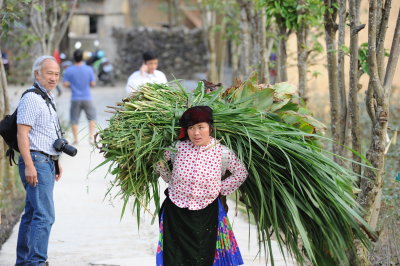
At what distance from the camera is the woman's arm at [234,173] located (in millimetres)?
4695

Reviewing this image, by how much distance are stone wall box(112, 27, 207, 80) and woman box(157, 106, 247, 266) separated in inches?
973

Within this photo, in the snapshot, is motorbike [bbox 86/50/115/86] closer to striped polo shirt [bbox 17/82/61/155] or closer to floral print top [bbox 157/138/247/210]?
striped polo shirt [bbox 17/82/61/155]

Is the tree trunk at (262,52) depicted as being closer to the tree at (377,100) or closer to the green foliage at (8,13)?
the green foliage at (8,13)

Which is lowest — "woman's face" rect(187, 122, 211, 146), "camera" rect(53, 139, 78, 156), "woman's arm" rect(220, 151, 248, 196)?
"woman's arm" rect(220, 151, 248, 196)

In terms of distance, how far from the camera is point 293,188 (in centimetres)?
445

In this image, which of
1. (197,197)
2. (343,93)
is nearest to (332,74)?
(343,93)

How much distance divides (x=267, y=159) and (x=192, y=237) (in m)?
0.74

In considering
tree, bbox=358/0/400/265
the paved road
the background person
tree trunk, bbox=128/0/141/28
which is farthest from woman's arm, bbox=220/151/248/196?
tree trunk, bbox=128/0/141/28

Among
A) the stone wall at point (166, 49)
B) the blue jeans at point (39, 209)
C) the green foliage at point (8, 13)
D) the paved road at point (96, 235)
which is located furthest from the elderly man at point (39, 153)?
the stone wall at point (166, 49)

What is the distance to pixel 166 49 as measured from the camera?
29.8 m

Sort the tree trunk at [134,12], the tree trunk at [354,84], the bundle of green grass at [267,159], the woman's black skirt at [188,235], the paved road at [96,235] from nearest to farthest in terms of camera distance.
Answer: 1. the bundle of green grass at [267,159]
2. the woman's black skirt at [188,235]
3. the tree trunk at [354,84]
4. the paved road at [96,235]
5. the tree trunk at [134,12]

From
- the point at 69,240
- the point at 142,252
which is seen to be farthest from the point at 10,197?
the point at 142,252

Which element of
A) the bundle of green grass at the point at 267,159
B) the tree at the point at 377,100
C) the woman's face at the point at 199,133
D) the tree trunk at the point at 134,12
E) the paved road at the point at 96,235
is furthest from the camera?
the tree trunk at the point at 134,12

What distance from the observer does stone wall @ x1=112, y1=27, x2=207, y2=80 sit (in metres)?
29.5
